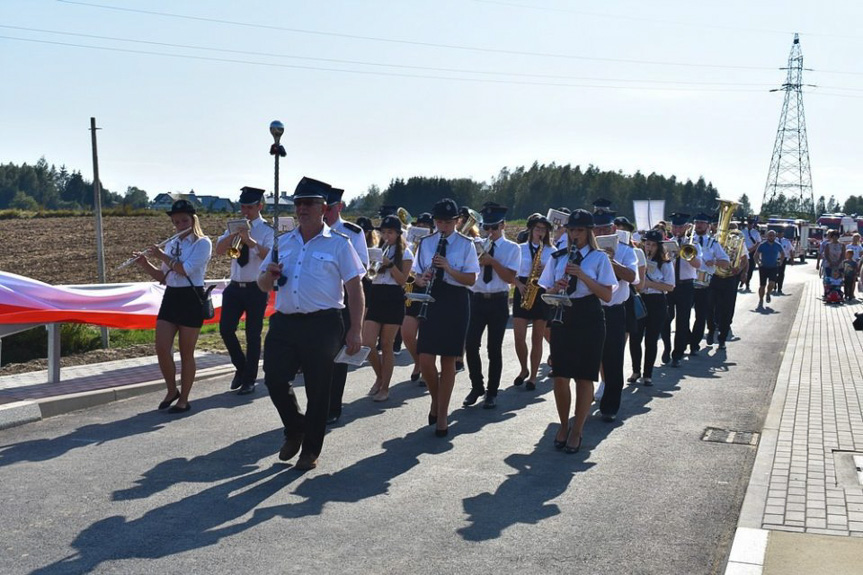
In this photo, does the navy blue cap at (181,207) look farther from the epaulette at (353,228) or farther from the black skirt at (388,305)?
the black skirt at (388,305)

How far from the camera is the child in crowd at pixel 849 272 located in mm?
23500

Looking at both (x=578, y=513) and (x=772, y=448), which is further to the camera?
(x=772, y=448)

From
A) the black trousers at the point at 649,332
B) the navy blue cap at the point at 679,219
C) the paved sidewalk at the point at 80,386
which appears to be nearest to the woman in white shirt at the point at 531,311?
the black trousers at the point at 649,332

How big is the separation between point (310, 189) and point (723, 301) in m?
9.91

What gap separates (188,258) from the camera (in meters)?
9.05

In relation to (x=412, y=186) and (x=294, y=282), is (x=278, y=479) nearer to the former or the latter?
(x=294, y=282)

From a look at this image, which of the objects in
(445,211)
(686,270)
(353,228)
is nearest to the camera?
(445,211)

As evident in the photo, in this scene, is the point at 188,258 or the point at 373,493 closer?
the point at 373,493

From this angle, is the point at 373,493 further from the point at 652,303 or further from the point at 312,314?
the point at 652,303

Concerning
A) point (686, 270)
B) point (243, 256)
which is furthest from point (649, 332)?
point (243, 256)

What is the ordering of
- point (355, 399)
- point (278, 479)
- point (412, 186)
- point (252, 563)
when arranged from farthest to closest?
point (412, 186) → point (355, 399) → point (278, 479) → point (252, 563)

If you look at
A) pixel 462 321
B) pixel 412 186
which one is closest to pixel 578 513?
pixel 462 321

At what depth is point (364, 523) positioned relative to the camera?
5738 millimetres

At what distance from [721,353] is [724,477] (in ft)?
26.2
